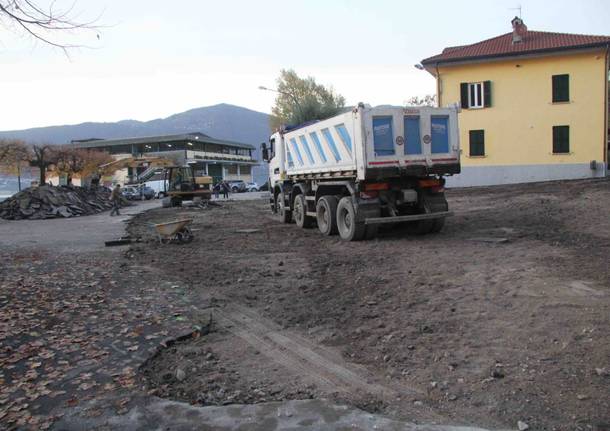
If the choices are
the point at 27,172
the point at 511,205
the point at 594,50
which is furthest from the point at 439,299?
the point at 27,172

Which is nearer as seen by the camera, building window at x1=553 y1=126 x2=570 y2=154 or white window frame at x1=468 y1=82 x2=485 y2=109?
building window at x1=553 y1=126 x2=570 y2=154

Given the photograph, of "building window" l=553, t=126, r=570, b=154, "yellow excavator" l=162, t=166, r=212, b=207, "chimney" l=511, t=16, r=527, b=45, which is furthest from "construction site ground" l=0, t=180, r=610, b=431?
"chimney" l=511, t=16, r=527, b=45

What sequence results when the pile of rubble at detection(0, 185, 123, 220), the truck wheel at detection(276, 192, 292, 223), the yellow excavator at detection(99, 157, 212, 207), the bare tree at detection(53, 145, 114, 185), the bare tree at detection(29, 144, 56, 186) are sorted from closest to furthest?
1. the truck wheel at detection(276, 192, 292, 223)
2. the pile of rubble at detection(0, 185, 123, 220)
3. the yellow excavator at detection(99, 157, 212, 207)
4. the bare tree at detection(29, 144, 56, 186)
5. the bare tree at detection(53, 145, 114, 185)

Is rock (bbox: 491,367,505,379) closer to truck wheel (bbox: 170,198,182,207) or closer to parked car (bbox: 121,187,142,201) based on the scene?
truck wheel (bbox: 170,198,182,207)

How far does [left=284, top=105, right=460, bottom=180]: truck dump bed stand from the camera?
11617 mm

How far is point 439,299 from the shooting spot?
6.72 meters

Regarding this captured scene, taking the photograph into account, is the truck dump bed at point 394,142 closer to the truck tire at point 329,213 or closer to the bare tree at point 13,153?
the truck tire at point 329,213

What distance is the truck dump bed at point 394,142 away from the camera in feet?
38.1

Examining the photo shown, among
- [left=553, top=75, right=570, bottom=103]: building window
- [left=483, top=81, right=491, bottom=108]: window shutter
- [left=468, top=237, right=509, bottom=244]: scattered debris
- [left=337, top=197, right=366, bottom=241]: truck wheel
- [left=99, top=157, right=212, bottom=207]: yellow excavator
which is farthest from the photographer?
[left=99, top=157, right=212, bottom=207]: yellow excavator

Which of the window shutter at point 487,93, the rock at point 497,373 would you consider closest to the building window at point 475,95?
the window shutter at point 487,93

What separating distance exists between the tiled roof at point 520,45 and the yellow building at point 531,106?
54 millimetres

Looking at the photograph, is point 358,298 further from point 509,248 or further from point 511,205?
point 511,205

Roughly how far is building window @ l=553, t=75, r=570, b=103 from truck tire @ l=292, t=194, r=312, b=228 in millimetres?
20441

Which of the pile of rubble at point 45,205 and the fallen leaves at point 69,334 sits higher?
the pile of rubble at point 45,205
